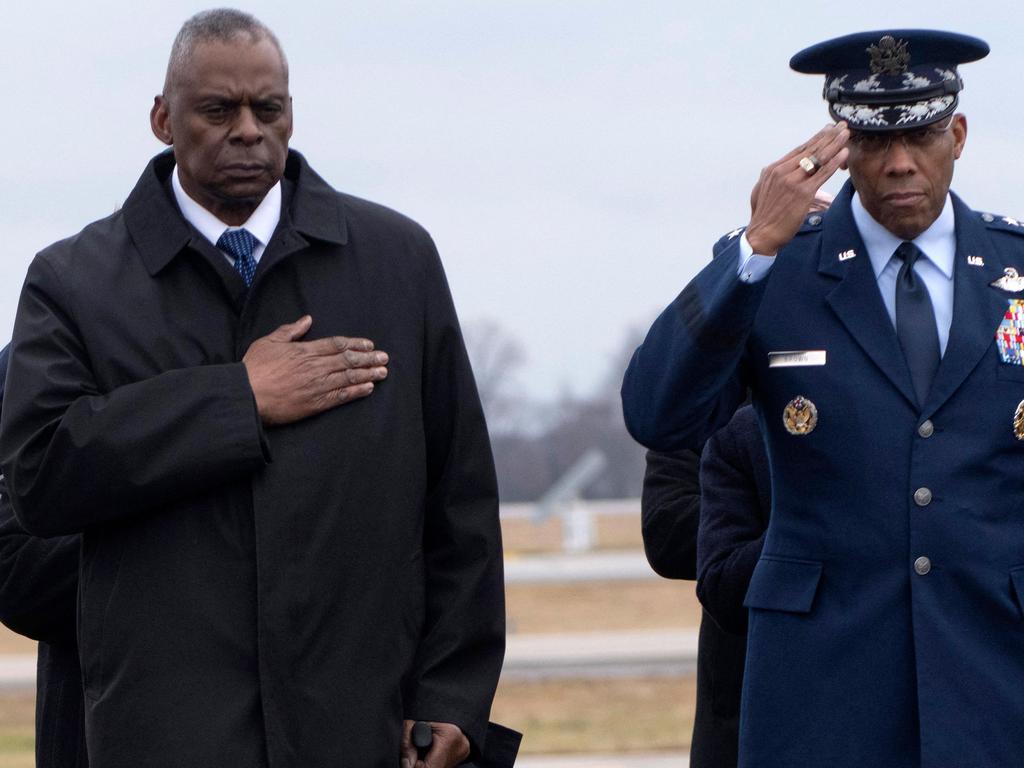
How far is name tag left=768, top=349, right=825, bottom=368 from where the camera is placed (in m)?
3.94

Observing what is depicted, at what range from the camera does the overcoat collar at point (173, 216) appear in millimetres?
3883

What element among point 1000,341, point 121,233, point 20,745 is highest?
point 121,233

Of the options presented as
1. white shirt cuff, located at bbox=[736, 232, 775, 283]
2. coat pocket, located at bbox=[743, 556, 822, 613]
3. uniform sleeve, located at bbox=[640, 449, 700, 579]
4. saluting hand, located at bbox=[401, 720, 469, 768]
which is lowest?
saluting hand, located at bbox=[401, 720, 469, 768]

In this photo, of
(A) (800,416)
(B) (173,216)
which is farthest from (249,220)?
(A) (800,416)

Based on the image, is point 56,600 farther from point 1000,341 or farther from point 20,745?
point 20,745

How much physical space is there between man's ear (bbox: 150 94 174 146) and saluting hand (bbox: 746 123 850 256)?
1.14 meters

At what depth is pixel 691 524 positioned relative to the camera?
5.02 meters

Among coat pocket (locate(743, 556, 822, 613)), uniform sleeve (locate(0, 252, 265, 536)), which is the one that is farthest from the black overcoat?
coat pocket (locate(743, 556, 822, 613))

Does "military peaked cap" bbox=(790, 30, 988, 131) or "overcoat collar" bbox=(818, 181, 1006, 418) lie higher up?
"military peaked cap" bbox=(790, 30, 988, 131)

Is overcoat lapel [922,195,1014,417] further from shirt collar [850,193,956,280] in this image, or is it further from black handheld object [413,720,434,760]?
black handheld object [413,720,434,760]

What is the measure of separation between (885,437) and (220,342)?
1229 mm

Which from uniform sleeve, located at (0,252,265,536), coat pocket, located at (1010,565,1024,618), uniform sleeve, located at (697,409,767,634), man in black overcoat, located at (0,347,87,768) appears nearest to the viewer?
uniform sleeve, located at (0,252,265,536)

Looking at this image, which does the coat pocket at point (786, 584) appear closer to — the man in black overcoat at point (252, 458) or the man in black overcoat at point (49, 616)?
the man in black overcoat at point (252, 458)

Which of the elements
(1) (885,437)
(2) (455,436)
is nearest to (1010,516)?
(1) (885,437)
